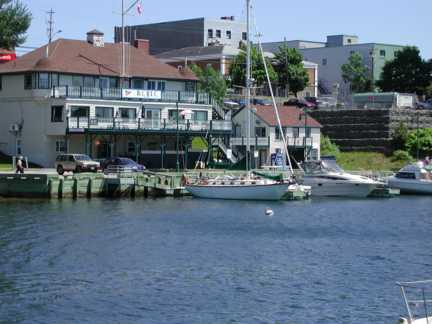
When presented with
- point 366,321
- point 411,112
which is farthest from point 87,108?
point 366,321

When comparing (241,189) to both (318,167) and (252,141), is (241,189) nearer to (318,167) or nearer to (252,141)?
(318,167)

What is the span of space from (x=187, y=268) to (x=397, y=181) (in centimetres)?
4610

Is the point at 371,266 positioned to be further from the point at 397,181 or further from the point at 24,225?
the point at 397,181

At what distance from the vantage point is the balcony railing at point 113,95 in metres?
88.9

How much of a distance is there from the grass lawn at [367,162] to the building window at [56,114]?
2993 cm

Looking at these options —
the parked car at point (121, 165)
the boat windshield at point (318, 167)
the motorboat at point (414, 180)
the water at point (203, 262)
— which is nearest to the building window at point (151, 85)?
the parked car at point (121, 165)

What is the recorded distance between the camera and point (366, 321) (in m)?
33.8

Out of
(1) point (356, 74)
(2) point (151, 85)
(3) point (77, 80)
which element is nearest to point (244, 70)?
(1) point (356, 74)

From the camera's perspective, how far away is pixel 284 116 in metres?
103

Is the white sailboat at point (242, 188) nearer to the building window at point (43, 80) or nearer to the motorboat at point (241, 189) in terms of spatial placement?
the motorboat at point (241, 189)

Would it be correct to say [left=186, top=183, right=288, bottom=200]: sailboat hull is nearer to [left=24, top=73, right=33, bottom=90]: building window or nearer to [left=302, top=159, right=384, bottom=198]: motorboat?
[left=302, top=159, right=384, bottom=198]: motorboat

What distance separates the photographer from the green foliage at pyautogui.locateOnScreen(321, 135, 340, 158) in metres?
106

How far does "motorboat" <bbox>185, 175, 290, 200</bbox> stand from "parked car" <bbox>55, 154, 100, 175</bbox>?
9.66 m

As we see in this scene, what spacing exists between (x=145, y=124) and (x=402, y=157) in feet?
99.8
